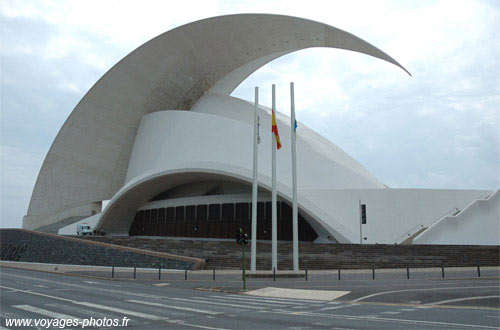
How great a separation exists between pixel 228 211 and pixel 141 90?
1433 cm

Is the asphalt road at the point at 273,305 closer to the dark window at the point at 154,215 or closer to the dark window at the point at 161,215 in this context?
the dark window at the point at 161,215

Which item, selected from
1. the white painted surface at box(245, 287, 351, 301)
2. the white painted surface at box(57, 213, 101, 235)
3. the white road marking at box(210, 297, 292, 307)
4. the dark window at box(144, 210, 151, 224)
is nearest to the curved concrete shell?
the white painted surface at box(57, 213, 101, 235)

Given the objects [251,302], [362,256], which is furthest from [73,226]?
[251,302]

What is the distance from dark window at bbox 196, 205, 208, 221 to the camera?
33.2 meters

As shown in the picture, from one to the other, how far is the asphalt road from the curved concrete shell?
23.3m

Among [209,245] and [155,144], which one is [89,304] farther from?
[155,144]

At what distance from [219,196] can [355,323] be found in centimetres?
2539

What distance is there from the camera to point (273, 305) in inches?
415

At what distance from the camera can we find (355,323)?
7.62 metres

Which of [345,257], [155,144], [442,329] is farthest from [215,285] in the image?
[155,144]

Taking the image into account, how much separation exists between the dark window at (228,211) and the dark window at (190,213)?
9.20 ft

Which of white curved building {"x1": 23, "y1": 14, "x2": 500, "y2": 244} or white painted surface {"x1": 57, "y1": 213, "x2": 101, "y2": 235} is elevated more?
white curved building {"x1": 23, "y1": 14, "x2": 500, "y2": 244}

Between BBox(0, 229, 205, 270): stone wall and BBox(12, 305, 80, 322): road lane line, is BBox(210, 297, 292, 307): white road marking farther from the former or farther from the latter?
BBox(0, 229, 205, 270): stone wall

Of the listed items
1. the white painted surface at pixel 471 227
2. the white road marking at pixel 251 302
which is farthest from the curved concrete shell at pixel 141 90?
the white road marking at pixel 251 302
